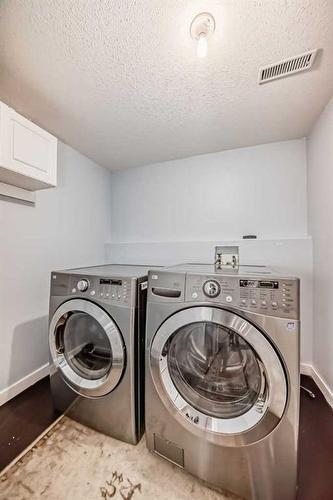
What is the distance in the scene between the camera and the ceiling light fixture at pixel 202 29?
3.05ft

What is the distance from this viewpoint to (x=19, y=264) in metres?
1.68

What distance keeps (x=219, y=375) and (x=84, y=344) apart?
0.93m

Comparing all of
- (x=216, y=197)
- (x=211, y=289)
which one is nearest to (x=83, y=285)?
(x=211, y=289)

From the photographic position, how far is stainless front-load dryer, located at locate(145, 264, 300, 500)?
874mm

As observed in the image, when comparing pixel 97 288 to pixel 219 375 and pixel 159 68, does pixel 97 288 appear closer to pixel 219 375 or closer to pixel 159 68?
pixel 219 375

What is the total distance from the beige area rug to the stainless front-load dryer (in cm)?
8

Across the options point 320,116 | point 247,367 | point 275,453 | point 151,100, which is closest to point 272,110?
point 320,116

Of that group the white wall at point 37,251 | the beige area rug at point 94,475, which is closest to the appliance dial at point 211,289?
the beige area rug at point 94,475

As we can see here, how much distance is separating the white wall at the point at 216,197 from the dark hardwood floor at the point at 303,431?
1.41 m

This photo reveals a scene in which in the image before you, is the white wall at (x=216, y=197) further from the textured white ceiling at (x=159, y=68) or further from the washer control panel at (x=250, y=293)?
the washer control panel at (x=250, y=293)

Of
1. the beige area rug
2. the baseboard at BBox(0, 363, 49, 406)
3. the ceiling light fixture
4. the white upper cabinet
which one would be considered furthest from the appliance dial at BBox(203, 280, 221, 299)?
the baseboard at BBox(0, 363, 49, 406)

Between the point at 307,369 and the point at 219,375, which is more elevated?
the point at 219,375

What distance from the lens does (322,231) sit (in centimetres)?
164

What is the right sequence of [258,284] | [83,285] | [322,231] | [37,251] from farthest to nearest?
[37,251] < [322,231] < [83,285] < [258,284]
